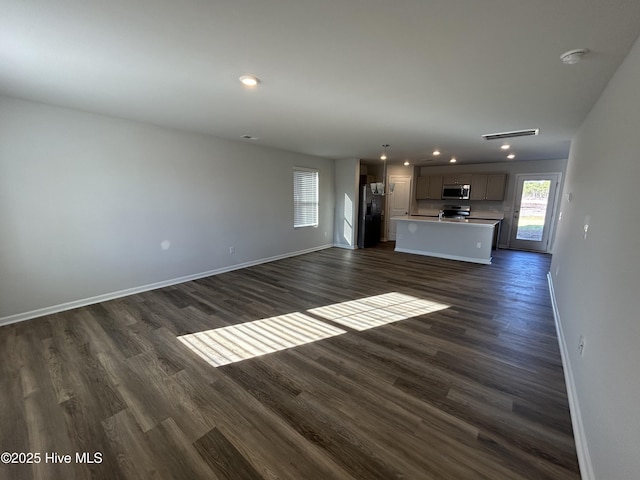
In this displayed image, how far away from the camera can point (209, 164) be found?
460cm

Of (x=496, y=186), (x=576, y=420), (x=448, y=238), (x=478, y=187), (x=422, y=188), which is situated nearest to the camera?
(x=576, y=420)

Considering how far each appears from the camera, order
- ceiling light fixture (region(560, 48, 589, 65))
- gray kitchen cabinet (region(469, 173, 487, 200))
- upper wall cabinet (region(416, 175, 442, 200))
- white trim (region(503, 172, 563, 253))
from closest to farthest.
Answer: ceiling light fixture (region(560, 48, 589, 65))
white trim (region(503, 172, 563, 253))
gray kitchen cabinet (region(469, 173, 487, 200))
upper wall cabinet (region(416, 175, 442, 200))

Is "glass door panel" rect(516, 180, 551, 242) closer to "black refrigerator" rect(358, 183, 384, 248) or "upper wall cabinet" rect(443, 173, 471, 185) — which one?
"upper wall cabinet" rect(443, 173, 471, 185)

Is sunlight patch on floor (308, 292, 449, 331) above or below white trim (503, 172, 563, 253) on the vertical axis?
below

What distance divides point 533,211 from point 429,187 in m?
2.75

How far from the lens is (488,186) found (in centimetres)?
732

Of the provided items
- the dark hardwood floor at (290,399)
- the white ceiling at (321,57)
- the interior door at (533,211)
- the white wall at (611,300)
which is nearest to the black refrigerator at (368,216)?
the interior door at (533,211)

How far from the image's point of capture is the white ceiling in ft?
4.67

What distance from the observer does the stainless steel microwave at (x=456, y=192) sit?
24.8 ft

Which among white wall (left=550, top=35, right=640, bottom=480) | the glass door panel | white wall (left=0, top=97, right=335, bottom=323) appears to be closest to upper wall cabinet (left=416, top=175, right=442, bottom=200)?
the glass door panel

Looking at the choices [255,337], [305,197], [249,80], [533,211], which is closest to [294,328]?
[255,337]

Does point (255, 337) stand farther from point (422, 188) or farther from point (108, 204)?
point (422, 188)

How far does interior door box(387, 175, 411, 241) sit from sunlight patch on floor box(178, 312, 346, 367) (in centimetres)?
626

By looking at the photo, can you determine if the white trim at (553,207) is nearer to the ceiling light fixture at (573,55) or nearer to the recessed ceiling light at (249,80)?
the ceiling light fixture at (573,55)
